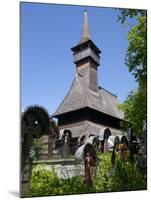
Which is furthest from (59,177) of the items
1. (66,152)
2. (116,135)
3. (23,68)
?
(23,68)

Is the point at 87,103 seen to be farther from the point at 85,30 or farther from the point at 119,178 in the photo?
the point at 119,178

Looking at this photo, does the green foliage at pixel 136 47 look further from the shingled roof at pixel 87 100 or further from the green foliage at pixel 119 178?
the green foliage at pixel 119 178

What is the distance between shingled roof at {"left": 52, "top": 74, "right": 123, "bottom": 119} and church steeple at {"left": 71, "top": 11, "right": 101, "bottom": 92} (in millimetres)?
59

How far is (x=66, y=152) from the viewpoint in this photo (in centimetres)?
508

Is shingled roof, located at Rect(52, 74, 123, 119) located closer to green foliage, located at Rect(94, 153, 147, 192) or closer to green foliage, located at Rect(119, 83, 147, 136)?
green foliage, located at Rect(119, 83, 147, 136)

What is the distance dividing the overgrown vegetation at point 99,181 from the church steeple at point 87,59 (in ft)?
2.53

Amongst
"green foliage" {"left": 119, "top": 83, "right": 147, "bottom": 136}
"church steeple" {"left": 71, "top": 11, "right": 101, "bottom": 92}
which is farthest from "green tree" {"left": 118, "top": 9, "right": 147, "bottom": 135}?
"church steeple" {"left": 71, "top": 11, "right": 101, "bottom": 92}

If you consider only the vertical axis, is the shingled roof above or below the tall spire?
below

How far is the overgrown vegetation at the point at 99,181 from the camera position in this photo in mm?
4957

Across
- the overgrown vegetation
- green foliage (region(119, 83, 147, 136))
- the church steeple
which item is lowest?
the overgrown vegetation

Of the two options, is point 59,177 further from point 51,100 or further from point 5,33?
point 5,33

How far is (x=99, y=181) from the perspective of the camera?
205 inches

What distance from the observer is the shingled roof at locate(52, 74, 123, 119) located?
507 cm

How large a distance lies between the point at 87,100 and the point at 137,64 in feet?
2.19
